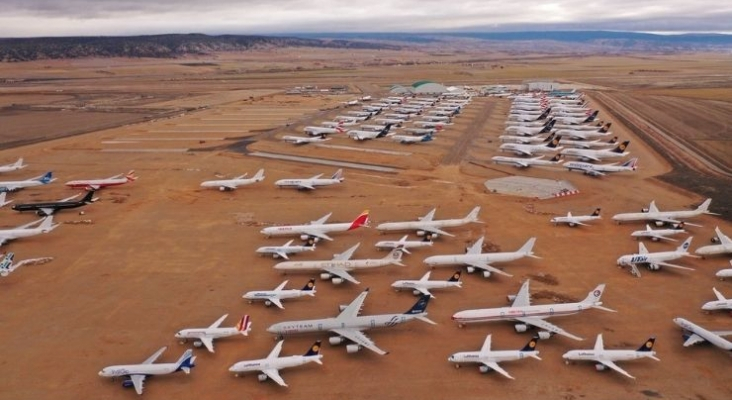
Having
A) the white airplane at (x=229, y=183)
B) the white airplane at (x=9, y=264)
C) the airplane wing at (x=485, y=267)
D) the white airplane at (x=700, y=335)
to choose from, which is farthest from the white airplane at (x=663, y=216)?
the white airplane at (x=9, y=264)

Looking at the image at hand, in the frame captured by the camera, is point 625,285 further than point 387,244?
No

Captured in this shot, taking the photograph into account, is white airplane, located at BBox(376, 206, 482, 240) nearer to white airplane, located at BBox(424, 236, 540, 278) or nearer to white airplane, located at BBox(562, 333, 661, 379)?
white airplane, located at BBox(424, 236, 540, 278)

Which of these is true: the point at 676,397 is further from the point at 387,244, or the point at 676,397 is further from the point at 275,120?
the point at 275,120

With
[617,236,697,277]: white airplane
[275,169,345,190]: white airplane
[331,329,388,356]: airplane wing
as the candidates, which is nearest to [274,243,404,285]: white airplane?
[331,329,388,356]: airplane wing

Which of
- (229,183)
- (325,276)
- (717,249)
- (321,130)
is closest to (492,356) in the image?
(325,276)

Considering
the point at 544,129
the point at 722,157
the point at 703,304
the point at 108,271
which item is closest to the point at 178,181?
the point at 108,271

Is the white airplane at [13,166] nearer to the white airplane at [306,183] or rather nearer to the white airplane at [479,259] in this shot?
the white airplane at [306,183]
